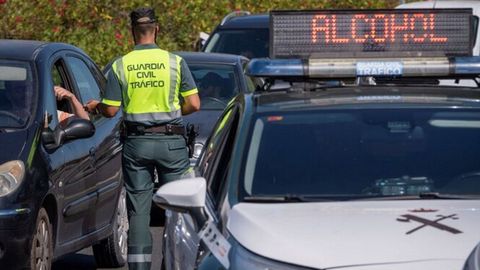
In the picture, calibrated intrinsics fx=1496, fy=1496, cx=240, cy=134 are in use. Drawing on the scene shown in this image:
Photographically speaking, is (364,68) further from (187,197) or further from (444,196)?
(187,197)

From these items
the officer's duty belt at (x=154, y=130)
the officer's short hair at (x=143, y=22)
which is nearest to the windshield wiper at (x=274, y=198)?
the officer's duty belt at (x=154, y=130)

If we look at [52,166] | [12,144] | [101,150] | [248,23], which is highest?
[12,144]

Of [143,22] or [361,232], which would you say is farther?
[143,22]

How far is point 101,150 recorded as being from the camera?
1029 centimetres

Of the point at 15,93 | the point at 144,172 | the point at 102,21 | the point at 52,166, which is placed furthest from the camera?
the point at 102,21

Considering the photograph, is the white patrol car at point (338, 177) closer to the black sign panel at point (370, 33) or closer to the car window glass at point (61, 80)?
the black sign panel at point (370, 33)

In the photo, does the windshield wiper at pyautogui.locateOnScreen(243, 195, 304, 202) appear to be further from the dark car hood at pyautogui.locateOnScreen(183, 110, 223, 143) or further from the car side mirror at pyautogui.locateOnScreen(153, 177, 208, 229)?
the dark car hood at pyautogui.locateOnScreen(183, 110, 223, 143)

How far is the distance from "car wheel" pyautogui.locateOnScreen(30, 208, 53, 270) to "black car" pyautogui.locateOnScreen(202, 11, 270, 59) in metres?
10.7

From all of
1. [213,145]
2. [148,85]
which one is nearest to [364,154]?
[213,145]

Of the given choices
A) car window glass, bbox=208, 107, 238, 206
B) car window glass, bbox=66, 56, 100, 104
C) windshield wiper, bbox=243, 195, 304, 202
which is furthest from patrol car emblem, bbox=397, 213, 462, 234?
car window glass, bbox=66, 56, 100, 104

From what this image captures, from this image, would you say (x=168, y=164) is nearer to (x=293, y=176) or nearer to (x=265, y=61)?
(x=265, y=61)

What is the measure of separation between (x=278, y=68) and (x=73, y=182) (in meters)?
2.39

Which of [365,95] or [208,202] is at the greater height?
[365,95]

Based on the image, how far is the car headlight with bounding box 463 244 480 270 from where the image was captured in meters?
5.09
